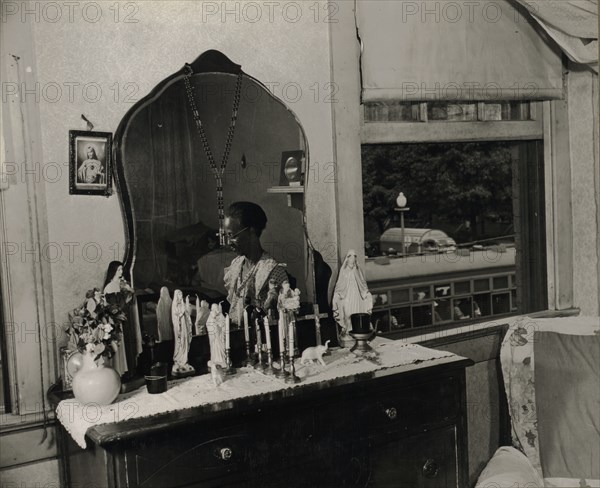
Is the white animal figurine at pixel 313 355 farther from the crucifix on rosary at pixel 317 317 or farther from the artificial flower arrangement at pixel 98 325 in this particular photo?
the artificial flower arrangement at pixel 98 325

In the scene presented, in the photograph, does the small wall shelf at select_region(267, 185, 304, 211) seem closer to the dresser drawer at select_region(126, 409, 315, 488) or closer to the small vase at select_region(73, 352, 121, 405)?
the dresser drawer at select_region(126, 409, 315, 488)

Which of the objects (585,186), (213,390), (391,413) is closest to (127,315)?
(213,390)

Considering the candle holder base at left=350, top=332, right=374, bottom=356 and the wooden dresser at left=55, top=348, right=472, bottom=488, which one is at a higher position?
the candle holder base at left=350, top=332, right=374, bottom=356

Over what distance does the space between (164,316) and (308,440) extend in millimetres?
758

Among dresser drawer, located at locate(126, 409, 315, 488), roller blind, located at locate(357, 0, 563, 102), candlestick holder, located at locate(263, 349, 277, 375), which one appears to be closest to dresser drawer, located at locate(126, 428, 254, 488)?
dresser drawer, located at locate(126, 409, 315, 488)

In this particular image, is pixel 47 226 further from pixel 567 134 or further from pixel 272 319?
pixel 567 134

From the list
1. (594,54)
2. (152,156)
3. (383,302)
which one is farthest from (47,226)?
(594,54)

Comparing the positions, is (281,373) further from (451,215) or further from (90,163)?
(451,215)

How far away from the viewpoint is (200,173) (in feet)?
9.61

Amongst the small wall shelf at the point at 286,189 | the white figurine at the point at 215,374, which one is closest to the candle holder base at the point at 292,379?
the white figurine at the point at 215,374

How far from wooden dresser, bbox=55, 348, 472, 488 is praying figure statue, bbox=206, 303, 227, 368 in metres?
0.36

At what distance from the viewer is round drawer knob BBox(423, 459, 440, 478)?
289cm

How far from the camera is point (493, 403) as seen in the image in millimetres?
3996

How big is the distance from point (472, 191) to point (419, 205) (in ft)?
1.28
